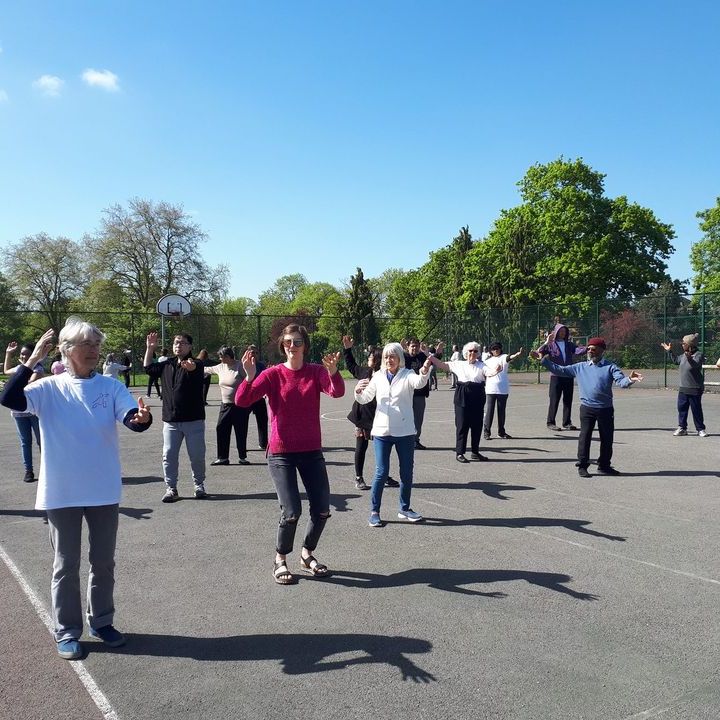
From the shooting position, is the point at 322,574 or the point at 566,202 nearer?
the point at 322,574

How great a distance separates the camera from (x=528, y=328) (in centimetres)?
3145

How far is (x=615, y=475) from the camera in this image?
30.4 ft

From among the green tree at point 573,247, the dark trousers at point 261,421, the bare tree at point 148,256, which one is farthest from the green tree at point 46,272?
the dark trousers at point 261,421

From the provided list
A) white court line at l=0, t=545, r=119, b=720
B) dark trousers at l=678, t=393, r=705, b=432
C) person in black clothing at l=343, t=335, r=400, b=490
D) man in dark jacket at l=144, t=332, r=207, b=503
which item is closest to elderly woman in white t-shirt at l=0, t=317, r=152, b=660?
white court line at l=0, t=545, r=119, b=720

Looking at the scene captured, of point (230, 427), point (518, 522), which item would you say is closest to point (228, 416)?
point (230, 427)

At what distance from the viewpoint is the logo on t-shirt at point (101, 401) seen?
408 centimetres

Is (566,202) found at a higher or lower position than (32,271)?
higher

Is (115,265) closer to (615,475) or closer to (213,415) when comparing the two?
(213,415)

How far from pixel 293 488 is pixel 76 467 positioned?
1687 millimetres

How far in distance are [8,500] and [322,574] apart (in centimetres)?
496

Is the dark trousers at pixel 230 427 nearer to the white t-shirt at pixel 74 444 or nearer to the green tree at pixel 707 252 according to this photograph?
the white t-shirt at pixel 74 444

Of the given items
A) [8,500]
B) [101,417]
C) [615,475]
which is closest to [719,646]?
[101,417]

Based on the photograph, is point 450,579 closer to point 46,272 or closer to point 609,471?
point 609,471

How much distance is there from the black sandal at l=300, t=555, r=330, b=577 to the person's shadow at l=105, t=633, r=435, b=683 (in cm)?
103
